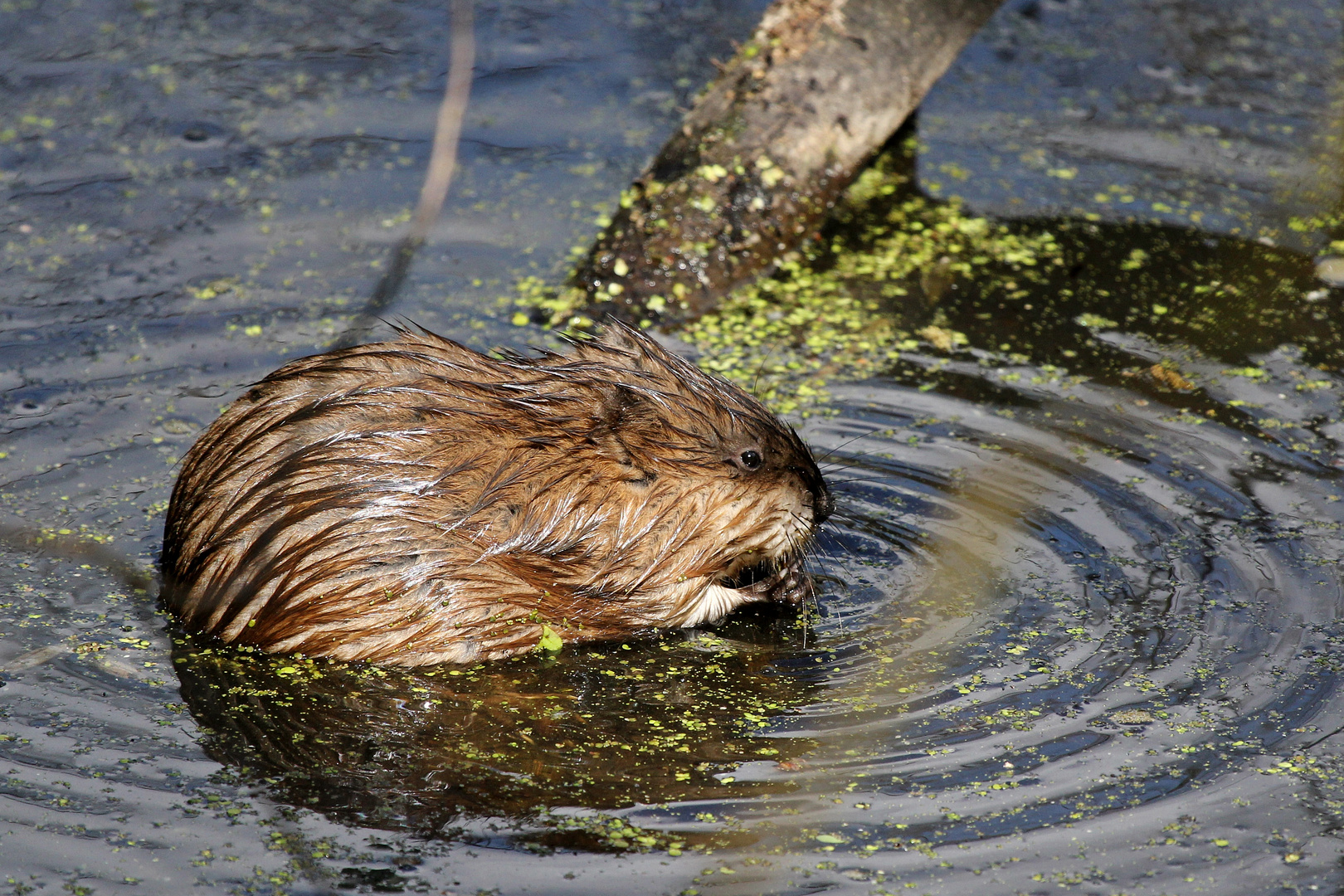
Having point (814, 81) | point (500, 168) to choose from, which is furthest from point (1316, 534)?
point (500, 168)

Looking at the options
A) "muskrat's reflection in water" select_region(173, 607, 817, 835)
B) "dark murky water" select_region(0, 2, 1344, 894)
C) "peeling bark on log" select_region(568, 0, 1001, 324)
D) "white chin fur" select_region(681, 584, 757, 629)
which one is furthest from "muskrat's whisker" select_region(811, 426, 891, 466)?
"peeling bark on log" select_region(568, 0, 1001, 324)

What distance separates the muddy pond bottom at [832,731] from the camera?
2.92 metres

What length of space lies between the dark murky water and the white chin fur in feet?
0.20

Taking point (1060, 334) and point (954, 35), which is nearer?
point (1060, 334)

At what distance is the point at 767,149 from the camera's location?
18.5ft

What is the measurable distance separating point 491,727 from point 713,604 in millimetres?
745

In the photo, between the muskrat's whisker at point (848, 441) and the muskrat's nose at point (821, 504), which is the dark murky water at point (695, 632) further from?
the muskrat's nose at point (821, 504)

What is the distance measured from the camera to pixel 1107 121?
22.6 feet

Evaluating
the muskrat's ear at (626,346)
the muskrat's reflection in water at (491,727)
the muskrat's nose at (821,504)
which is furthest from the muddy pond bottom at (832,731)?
the muskrat's ear at (626,346)

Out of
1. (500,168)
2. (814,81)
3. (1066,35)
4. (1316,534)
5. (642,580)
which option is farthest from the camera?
(1066,35)

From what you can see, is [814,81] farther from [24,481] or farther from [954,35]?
[24,481]

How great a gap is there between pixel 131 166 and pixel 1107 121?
4468 millimetres

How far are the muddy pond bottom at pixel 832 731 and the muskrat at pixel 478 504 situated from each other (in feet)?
0.44

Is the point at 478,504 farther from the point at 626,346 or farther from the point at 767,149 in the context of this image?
the point at 767,149
